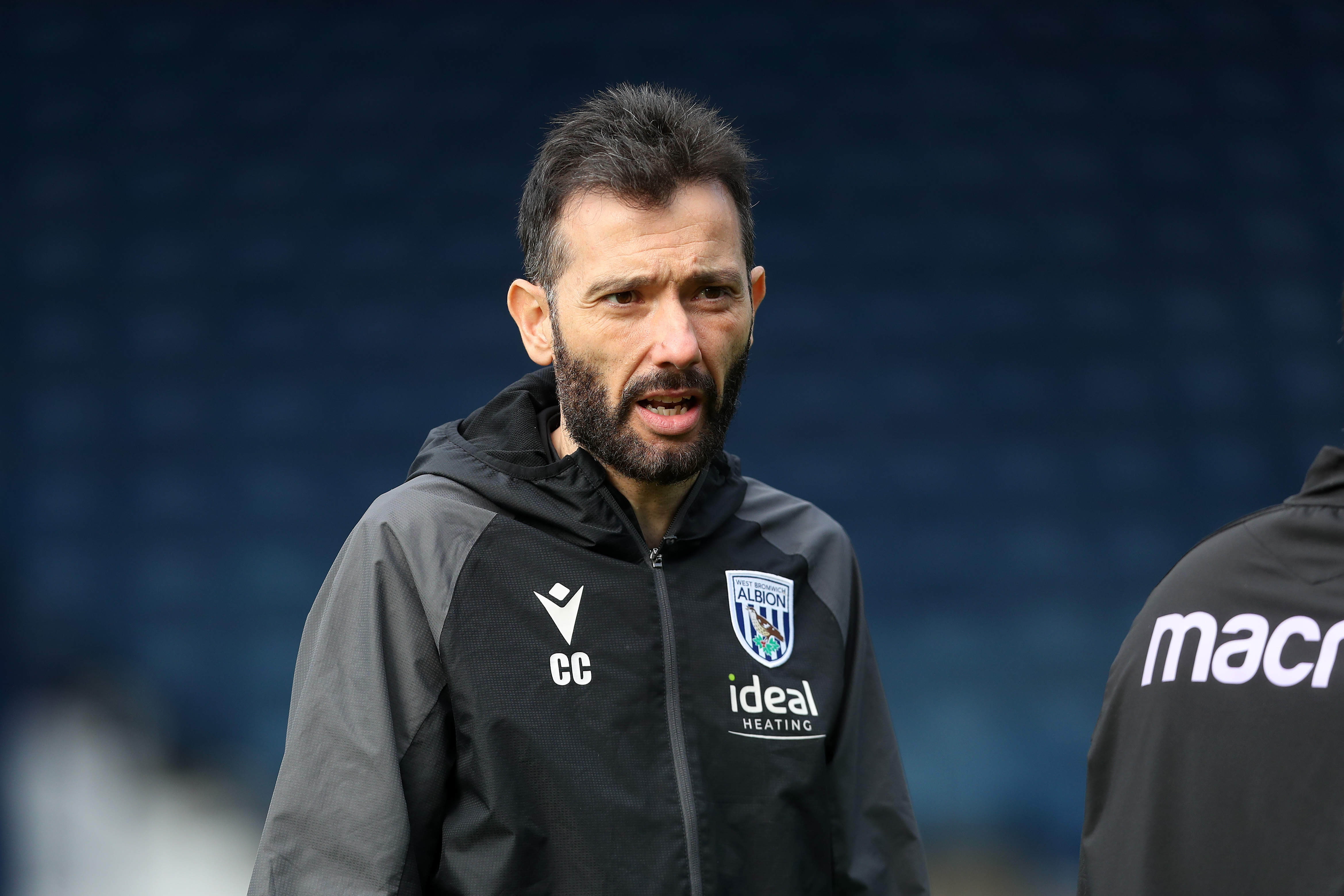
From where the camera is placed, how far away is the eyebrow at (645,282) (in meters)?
1.37

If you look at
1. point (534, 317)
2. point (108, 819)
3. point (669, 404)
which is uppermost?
point (534, 317)

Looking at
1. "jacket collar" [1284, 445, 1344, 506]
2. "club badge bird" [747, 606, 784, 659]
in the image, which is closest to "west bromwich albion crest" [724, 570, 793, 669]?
"club badge bird" [747, 606, 784, 659]

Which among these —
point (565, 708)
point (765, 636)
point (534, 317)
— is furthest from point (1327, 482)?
point (534, 317)

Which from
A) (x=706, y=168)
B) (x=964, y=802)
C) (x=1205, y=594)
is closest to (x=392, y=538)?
(x=706, y=168)

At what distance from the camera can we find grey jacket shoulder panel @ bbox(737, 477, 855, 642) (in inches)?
61.2

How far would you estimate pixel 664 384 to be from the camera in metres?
1.39

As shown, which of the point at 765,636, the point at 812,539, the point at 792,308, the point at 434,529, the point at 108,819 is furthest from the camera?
the point at 792,308

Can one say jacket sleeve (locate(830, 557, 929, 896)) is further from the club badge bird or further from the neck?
the neck

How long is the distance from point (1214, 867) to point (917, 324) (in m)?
3.38

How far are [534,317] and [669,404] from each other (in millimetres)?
204

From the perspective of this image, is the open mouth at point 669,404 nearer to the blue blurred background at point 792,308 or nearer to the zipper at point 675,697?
the zipper at point 675,697

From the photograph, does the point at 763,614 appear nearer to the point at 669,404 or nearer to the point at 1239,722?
the point at 669,404

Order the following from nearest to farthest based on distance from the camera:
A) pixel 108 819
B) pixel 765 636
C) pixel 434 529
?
pixel 434 529, pixel 765 636, pixel 108 819

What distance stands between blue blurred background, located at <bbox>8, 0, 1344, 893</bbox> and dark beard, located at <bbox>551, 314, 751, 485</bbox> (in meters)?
2.69
